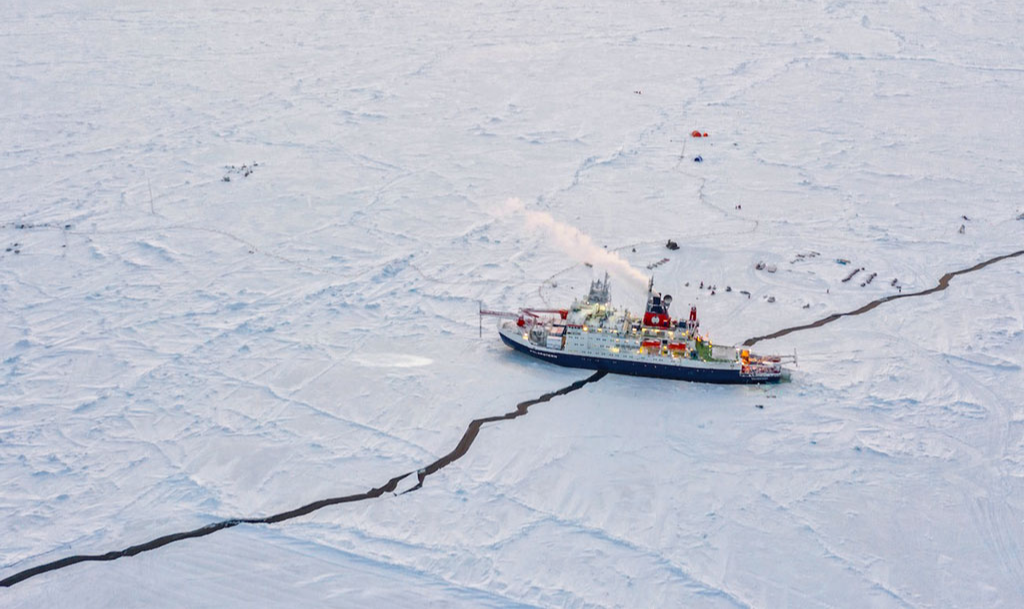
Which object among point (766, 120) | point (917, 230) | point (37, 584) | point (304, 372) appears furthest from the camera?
point (766, 120)

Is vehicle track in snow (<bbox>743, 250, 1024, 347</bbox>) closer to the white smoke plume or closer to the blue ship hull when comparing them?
the blue ship hull

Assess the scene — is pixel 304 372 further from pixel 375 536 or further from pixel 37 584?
pixel 37 584

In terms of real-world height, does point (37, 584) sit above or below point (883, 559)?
below

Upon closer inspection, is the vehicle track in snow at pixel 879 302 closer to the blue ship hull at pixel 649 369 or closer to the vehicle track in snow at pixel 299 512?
the blue ship hull at pixel 649 369

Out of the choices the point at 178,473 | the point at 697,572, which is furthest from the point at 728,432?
the point at 178,473

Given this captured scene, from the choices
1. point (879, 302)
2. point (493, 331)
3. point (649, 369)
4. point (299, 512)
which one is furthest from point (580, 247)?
point (299, 512)

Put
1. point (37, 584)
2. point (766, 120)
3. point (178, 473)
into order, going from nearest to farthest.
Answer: point (37, 584), point (178, 473), point (766, 120)
